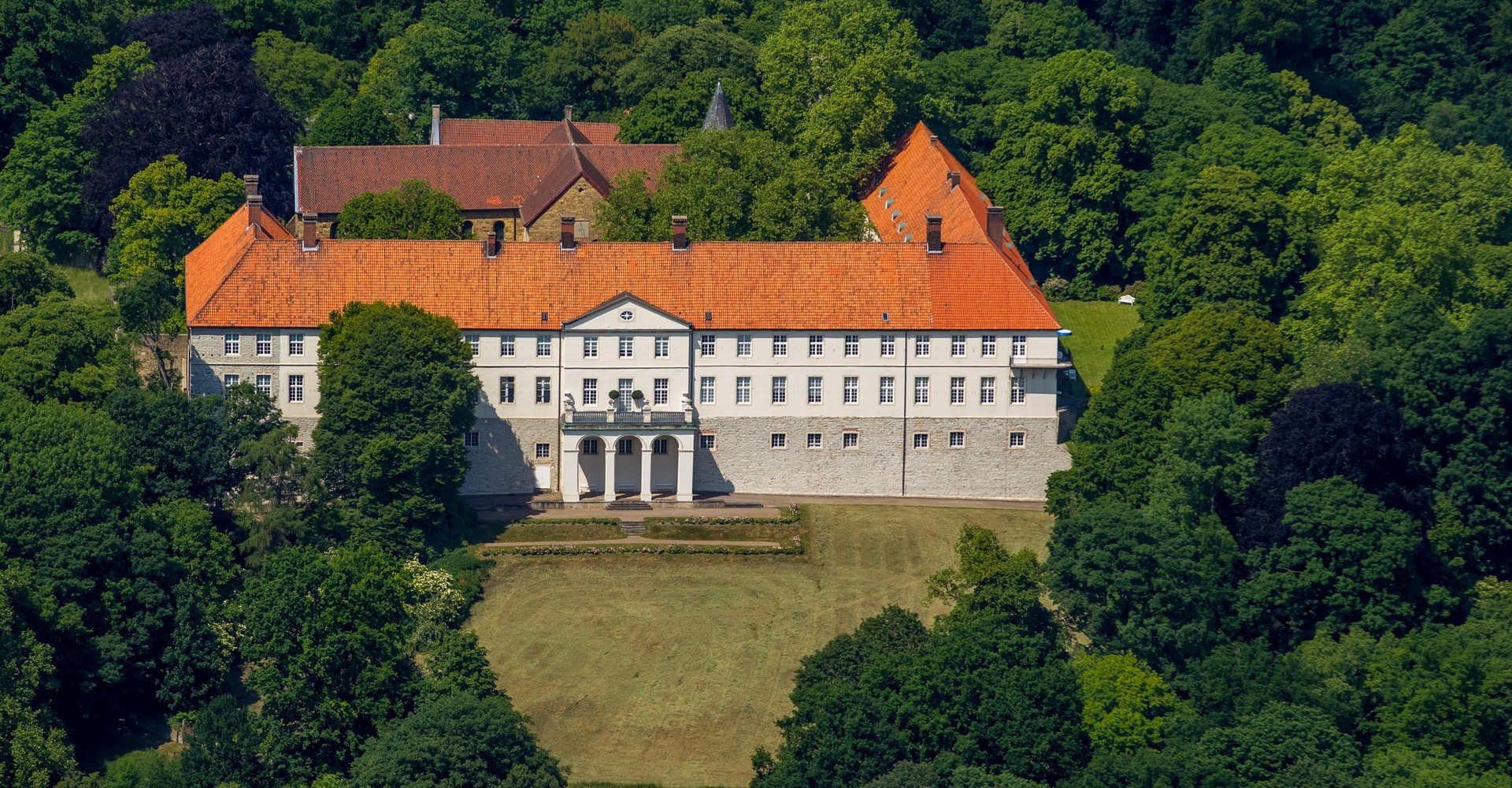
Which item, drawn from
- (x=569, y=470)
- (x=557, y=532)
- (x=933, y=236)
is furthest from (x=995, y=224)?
(x=557, y=532)

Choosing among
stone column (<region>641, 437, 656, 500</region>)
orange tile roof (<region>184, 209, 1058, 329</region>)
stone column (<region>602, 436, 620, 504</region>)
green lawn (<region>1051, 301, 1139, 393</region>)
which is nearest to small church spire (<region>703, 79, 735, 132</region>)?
green lawn (<region>1051, 301, 1139, 393</region>)

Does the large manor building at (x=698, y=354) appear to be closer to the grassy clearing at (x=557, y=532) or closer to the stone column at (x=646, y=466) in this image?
the stone column at (x=646, y=466)

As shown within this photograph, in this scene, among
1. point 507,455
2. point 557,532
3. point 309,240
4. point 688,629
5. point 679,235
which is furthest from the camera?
point 679,235

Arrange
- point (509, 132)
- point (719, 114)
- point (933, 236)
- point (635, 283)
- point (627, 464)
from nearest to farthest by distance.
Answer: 1. point (627, 464)
2. point (635, 283)
3. point (933, 236)
4. point (719, 114)
5. point (509, 132)

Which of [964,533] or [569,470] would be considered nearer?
[964,533]

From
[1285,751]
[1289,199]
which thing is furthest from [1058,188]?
[1285,751]

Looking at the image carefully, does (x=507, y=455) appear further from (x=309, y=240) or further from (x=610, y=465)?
(x=309, y=240)

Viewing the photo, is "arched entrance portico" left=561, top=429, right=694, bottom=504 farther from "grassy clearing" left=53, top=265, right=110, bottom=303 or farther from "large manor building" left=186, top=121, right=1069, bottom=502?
"grassy clearing" left=53, top=265, right=110, bottom=303
